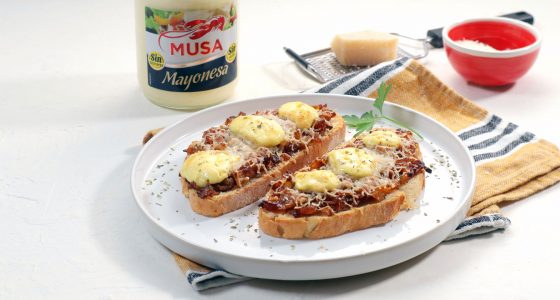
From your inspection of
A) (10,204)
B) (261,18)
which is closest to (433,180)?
(10,204)

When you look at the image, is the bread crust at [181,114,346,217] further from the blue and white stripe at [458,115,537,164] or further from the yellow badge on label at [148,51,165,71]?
the yellow badge on label at [148,51,165,71]

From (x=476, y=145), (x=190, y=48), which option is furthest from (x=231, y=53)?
(x=476, y=145)

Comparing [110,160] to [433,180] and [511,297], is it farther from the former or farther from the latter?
[511,297]

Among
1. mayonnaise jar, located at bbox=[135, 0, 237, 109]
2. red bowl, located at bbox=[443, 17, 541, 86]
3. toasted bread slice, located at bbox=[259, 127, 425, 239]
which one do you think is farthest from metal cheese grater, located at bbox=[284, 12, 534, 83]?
toasted bread slice, located at bbox=[259, 127, 425, 239]

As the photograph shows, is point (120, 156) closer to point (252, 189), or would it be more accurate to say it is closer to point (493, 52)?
point (252, 189)

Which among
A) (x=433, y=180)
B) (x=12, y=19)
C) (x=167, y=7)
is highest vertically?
(x=167, y=7)

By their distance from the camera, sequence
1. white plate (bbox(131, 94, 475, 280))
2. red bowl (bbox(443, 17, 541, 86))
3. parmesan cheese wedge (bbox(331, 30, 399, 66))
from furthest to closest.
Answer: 1. parmesan cheese wedge (bbox(331, 30, 399, 66))
2. red bowl (bbox(443, 17, 541, 86))
3. white plate (bbox(131, 94, 475, 280))
